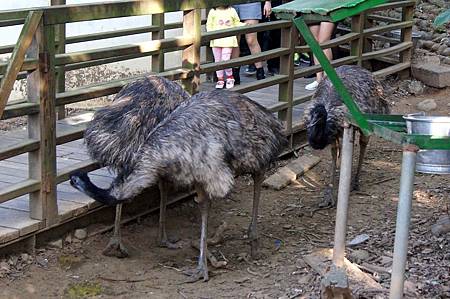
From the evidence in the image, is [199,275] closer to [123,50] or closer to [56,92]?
[123,50]

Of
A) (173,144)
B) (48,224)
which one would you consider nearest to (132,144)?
(173,144)

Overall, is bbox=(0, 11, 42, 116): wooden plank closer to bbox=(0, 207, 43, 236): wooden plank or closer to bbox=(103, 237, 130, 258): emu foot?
bbox=(0, 207, 43, 236): wooden plank

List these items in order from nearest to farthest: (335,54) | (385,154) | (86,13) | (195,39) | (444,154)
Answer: (444,154) → (86,13) → (195,39) → (385,154) → (335,54)

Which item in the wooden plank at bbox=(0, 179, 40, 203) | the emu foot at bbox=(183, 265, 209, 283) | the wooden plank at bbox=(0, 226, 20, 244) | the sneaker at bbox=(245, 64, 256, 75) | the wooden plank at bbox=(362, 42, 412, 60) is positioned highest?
the wooden plank at bbox=(362, 42, 412, 60)

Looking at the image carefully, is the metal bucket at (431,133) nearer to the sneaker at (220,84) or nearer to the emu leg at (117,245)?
the emu leg at (117,245)

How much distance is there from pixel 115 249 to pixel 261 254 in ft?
3.19

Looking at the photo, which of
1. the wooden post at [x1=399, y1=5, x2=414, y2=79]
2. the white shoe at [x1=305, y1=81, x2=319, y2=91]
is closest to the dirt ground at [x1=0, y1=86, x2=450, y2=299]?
the white shoe at [x1=305, y1=81, x2=319, y2=91]

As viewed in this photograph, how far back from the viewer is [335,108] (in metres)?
6.78

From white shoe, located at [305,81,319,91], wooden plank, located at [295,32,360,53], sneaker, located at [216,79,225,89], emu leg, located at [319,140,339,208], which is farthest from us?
white shoe, located at [305,81,319,91]

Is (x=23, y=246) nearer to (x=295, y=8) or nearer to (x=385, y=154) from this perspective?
(x=295, y=8)

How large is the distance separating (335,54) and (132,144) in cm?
593

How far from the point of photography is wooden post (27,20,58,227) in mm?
5332

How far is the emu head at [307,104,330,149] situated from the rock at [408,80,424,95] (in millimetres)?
3856

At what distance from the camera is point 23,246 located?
5.52 m
